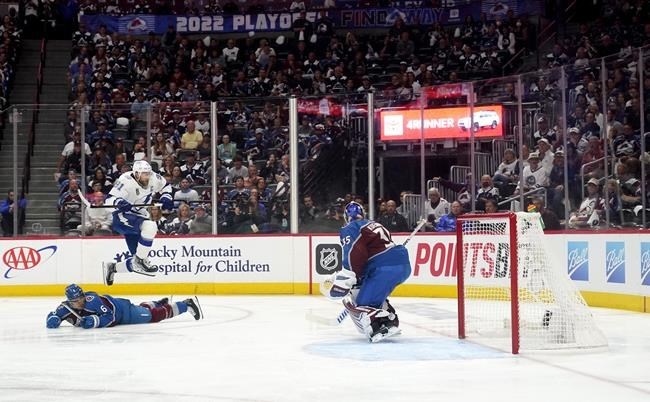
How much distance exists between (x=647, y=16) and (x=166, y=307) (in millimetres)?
12506

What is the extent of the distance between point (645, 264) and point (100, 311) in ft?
18.4

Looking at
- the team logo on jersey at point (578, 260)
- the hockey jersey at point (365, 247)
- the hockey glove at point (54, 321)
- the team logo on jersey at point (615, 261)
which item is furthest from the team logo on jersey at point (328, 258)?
the hockey jersey at point (365, 247)

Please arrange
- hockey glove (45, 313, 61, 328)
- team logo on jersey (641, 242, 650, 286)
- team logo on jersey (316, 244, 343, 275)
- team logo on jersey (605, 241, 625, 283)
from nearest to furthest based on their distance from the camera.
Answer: hockey glove (45, 313, 61, 328), team logo on jersey (641, 242, 650, 286), team logo on jersey (605, 241, 625, 283), team logo on jersey (316, 244, 343, 275)

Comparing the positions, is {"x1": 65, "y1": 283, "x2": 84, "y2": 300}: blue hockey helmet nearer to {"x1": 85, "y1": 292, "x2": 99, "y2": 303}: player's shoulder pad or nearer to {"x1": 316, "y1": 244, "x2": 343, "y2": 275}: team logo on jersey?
{"x1": 85, "y1": 292, "x2": 99, "y2": 303}: player's shoulder pad

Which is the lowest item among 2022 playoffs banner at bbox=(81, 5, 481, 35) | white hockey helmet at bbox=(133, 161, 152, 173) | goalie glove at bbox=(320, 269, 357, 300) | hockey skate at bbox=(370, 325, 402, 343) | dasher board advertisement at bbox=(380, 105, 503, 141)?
hockey skate at bbox=(370, 325, 402, 343)

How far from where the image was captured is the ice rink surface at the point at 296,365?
18.1 ft

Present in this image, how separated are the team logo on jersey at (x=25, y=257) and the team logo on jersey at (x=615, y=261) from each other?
780 centimetres

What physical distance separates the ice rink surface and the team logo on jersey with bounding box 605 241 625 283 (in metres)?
0.95

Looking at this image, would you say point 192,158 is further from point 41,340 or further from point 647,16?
point 647,16

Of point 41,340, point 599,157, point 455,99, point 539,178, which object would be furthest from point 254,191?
point 41,340

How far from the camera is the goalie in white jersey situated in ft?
32.6

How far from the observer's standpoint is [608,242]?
11.1 meters

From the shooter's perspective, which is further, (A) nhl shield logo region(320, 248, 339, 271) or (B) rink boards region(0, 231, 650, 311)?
(B) rink boards region(0, 231, 650, 311)

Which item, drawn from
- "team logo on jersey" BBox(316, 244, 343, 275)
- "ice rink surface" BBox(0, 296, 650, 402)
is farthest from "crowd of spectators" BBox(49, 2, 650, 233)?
"ice rink surface" BBox(0, 296, 650, 402)
